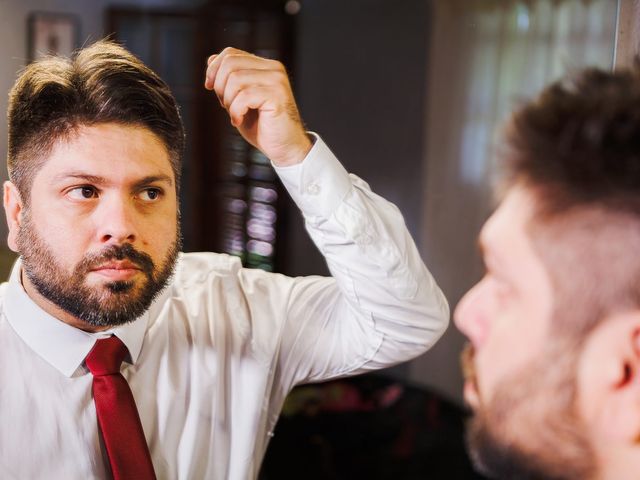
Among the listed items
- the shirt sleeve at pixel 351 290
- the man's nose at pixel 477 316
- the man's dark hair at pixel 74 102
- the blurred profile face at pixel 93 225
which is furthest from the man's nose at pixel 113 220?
the man's nose at pixel 477 316

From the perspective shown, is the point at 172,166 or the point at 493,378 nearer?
the point at 493,378

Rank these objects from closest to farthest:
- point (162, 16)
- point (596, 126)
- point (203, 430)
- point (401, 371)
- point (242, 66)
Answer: point (596, 126) → point (242, 66) → point (203, 430) → point (162, 16) → point (401, 371)

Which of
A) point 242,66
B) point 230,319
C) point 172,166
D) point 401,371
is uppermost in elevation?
point 242,66

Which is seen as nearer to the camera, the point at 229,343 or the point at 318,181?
the point at 318,181

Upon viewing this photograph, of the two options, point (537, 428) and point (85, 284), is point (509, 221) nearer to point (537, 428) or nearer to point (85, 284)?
point (537, 428)

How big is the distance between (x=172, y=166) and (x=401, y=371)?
3.58 feet

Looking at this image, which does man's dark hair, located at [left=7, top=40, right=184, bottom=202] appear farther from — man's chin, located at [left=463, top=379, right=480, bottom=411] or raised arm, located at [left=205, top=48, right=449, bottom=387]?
man's chin, located at [left=463, top=379, right=480, bottom=411]

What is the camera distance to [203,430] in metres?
1.12

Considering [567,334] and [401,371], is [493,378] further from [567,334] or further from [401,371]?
[401,371]

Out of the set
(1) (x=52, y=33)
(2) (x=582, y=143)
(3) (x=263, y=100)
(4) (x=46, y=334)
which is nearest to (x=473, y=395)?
(2) (x=582, y=143)

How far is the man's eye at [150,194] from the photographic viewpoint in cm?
102

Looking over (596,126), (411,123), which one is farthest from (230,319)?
(411,123)

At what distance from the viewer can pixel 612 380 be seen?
700mm

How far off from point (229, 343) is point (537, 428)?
564mm
